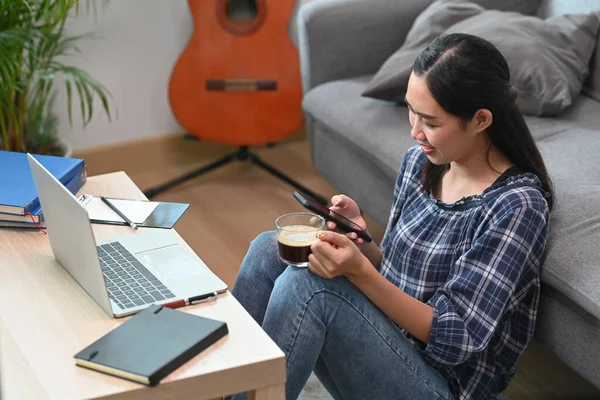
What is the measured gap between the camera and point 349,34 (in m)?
2.64

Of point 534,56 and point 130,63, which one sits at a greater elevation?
point 534,56

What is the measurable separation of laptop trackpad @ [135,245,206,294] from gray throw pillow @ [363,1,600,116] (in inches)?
42.2

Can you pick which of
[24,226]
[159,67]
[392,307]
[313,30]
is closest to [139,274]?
[24,226]

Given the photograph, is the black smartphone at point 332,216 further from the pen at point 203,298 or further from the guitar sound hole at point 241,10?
the guitar sound hole at point 241,10

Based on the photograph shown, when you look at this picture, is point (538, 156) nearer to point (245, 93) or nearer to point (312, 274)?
point (312, 274)

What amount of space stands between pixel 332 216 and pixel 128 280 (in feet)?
1.22

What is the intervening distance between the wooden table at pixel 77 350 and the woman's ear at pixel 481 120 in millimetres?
519

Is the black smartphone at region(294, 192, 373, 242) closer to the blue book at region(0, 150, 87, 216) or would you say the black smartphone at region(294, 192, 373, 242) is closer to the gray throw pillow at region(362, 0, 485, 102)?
the blue book at region(0, 150, 87, 216)

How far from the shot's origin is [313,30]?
2596 mm

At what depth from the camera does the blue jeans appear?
4.65 feet

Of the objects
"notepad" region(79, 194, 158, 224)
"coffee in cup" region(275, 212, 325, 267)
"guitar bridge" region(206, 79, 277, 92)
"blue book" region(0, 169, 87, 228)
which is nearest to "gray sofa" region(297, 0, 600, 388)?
"guitar bridge" region(206, 79, 277, 92)

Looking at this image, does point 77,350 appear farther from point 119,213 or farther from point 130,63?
point 130,63

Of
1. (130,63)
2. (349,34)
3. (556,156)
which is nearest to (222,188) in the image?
(130,63)

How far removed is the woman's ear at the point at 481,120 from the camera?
4.80ft
